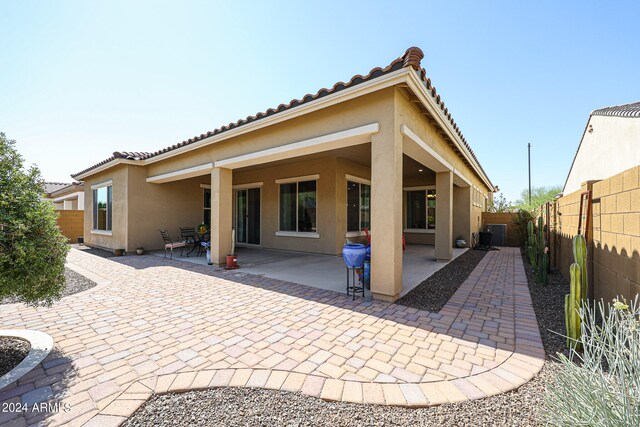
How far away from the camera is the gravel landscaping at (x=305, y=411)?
1.92 meters

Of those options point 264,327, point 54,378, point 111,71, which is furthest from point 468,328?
point 111,71

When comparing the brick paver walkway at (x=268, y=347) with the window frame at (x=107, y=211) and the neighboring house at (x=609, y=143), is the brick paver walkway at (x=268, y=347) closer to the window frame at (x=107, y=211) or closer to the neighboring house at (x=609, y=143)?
the window frame at (x=107, y=211)

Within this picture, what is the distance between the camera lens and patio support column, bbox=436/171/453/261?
28.3 ft

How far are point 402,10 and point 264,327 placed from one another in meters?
7.58

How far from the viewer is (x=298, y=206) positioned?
1063 centimetres

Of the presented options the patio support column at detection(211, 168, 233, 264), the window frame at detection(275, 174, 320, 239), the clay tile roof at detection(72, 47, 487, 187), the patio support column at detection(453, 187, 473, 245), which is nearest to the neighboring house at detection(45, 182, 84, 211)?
the window frame at detection(275, 174, 320, 239)

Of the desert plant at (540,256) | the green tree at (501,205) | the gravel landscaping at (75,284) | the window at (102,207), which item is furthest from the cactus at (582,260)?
the green tree at (501,205)

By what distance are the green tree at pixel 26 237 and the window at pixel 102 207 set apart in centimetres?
1000

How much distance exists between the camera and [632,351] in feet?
4.85

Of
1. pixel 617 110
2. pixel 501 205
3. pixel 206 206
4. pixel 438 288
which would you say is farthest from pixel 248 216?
pixel 501 205

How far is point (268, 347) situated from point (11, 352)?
2854mm

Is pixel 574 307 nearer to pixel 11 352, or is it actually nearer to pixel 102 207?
pixel 11 352

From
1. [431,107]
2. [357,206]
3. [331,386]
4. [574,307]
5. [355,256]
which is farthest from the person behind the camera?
[357,206]

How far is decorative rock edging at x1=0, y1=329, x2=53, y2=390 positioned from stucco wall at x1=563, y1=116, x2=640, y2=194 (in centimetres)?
1602
